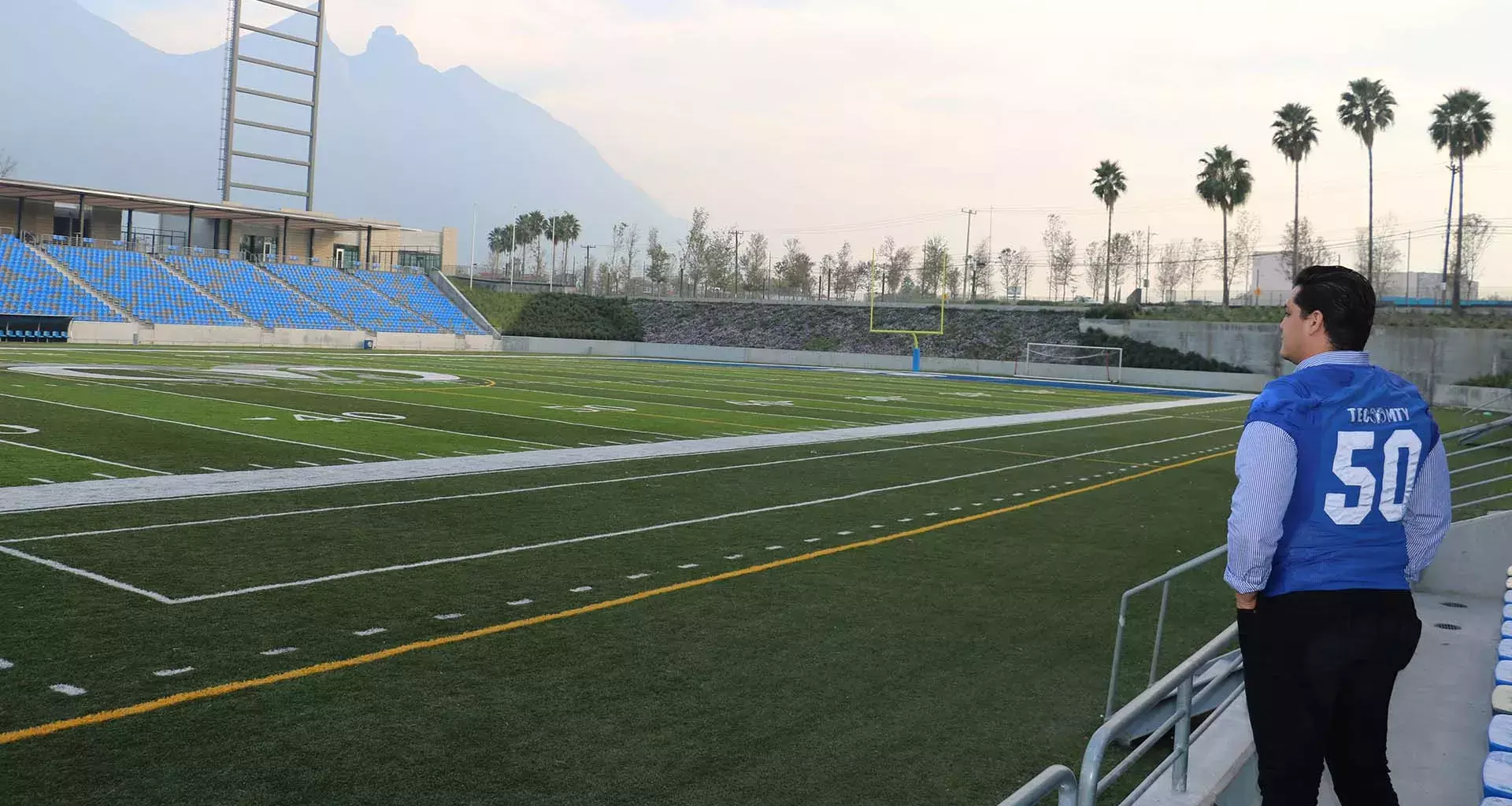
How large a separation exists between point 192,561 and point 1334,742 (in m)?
8.68

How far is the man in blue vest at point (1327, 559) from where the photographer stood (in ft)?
11.6

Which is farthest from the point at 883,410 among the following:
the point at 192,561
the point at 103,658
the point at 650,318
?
the point at 650,318

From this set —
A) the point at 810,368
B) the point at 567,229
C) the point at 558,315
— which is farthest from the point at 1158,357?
the point at 567,229

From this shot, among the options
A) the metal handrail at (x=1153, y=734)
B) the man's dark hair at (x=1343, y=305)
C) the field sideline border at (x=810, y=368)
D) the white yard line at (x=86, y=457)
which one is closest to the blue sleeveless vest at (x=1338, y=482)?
the man's dark hair at (x=1343, y=305)

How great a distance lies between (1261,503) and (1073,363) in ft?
205

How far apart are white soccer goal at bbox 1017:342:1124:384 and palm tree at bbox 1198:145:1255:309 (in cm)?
1494

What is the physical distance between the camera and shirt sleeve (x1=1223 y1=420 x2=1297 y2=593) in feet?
11.5

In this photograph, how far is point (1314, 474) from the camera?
3568 mm

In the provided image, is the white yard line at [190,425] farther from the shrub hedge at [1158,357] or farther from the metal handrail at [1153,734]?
the shrub hedge at [1158,357]

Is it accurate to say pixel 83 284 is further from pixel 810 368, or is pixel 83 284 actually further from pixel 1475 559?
pixel 1475 559

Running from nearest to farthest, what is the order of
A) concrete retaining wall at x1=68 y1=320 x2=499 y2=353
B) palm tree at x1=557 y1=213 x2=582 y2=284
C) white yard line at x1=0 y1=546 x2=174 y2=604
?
white yard line at x1=0 y1=546 x2=174 y2=604
concrete retaining wall at x1=68 y1=320 x2=499 y2=353
palm tree at x1=557 y1=213 x2=582 y2=284

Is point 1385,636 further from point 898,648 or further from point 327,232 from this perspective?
point 327,232

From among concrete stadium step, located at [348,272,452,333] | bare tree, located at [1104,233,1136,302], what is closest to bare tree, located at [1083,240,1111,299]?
bare tree, located at [1104,233,1136,302]

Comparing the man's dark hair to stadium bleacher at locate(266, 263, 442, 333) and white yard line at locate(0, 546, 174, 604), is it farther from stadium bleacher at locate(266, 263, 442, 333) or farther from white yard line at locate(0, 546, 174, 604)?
stadium bleacher at locate(266, 263, 442, 333)
